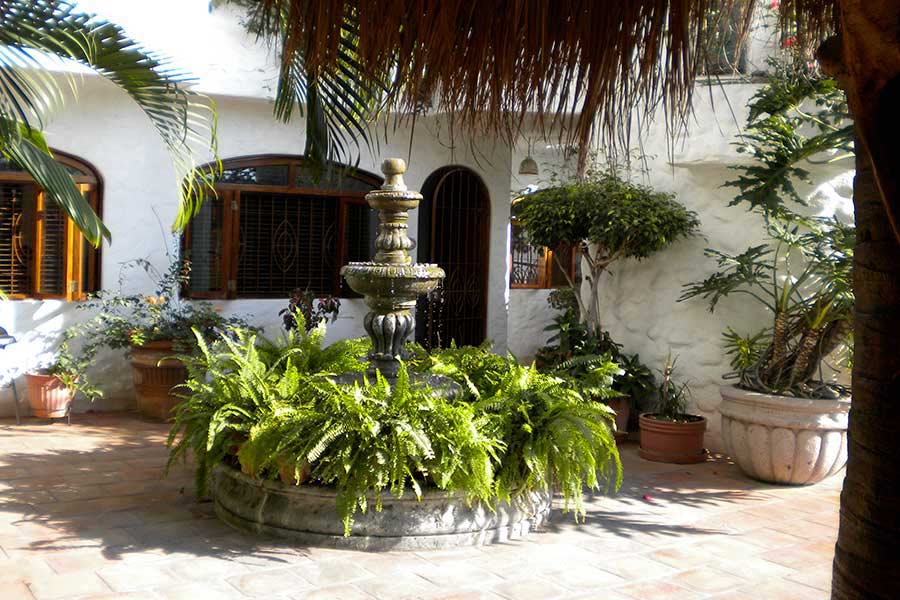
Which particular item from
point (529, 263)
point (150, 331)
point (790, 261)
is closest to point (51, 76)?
point (150, 331)

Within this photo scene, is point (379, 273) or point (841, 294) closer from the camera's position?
point (379, 273)

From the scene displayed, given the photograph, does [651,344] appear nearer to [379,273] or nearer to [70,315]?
[379,273]

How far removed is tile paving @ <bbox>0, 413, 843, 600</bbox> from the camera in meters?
4.47

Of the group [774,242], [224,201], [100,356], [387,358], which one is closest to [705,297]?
[774,242]

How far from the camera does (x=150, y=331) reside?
8.67m

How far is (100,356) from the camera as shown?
8.97m

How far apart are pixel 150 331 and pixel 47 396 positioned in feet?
3.28

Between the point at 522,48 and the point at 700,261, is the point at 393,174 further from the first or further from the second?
the point at 522,48

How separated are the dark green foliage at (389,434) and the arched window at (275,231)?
371 centimetres

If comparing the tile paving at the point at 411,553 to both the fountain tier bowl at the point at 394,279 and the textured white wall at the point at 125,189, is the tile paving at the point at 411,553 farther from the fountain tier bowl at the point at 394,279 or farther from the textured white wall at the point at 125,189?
the textured white wall at the point at 125,189

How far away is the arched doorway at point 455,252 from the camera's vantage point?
10.4 meters

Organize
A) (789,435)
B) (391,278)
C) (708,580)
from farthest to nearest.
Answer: (789,435), (391,278), (708,580)

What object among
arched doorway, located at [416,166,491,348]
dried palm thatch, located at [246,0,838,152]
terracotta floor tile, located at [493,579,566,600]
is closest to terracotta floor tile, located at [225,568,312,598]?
terracotta floor tile, located at [493,579,566,600]

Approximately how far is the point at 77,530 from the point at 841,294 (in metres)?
4.96
